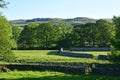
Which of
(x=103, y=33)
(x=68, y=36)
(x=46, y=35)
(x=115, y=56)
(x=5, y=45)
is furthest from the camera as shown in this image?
(x=46, y=35)

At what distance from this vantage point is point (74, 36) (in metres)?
131

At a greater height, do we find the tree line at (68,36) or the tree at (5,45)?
the tree at (5,45)

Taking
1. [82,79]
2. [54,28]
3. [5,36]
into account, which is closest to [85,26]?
[54,28]

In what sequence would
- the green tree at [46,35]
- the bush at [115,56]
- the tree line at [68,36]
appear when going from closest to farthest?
the bush at [115,56]
the tree line at [68,36]
the green tree at [46,35]

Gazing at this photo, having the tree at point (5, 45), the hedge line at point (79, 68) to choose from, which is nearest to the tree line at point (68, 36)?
the tree at point (5, 45)

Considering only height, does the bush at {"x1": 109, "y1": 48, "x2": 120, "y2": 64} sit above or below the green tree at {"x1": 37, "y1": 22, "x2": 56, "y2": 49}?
above

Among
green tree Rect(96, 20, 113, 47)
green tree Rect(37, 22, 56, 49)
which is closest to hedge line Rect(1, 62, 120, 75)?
green tree Rect(96, 20, 113, 47)

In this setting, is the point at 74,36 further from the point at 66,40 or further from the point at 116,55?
the point at 116,55

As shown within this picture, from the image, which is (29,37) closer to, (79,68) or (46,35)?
(46,35)

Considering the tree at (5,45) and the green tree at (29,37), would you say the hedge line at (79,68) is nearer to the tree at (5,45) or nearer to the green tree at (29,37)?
the tree at (5,45)

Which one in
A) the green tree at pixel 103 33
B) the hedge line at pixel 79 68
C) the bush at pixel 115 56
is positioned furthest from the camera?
the green tree at pixel 103 33

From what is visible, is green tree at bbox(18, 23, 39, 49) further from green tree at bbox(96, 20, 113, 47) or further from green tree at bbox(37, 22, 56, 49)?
green tree at bbox(96, 20, 113, 47)

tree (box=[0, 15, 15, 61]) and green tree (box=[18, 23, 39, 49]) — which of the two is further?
green tree (box=[18, 23, 39, 49])

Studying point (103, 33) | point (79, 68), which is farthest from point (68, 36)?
point (79, 68)
